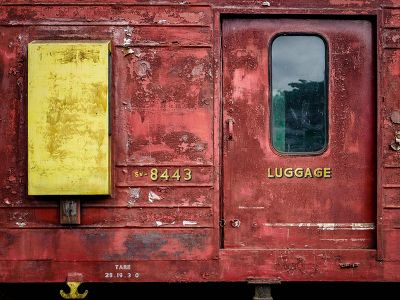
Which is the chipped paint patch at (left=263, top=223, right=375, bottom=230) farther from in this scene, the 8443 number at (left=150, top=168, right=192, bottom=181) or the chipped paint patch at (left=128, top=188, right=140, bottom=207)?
the chipped paint patch at (left=128, top=188, right=140, bottom=207)

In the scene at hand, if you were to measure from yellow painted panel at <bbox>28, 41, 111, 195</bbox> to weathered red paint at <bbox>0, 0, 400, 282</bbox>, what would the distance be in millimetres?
147

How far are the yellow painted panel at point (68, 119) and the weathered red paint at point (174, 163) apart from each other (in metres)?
0.15

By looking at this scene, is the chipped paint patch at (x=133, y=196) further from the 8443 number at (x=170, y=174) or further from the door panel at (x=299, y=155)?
the door panel at (x=299, y=155)

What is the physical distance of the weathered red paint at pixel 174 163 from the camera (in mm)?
3953

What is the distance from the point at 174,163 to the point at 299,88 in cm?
108

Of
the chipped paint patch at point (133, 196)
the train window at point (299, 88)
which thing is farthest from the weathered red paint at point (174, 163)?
Answer: the train window at point (299, 88)

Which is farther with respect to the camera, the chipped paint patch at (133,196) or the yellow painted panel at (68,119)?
the chipped paint patch at (133,196)

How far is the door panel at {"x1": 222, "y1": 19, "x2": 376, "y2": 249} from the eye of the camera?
4051 mm

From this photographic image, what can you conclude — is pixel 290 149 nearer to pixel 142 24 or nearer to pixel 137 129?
pixel 137 129

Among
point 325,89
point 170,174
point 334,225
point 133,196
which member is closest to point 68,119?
point 133,196

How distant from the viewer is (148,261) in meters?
3.95
